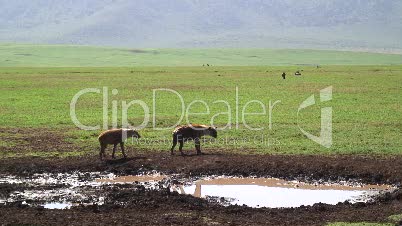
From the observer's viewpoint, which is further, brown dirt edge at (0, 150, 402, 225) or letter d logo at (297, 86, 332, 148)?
letter d logo at (297, 86, 332, 148)

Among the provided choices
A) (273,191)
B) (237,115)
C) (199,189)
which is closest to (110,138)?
(199,189)

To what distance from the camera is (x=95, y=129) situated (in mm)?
24922

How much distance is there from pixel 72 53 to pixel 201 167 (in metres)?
145

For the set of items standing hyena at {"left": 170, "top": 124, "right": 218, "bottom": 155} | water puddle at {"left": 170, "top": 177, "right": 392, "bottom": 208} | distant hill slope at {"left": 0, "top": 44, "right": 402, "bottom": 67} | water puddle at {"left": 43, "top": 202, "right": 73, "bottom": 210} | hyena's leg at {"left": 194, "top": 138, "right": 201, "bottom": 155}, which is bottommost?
water puddle at {"left": 43, "top": 202, "right": 73, "bottom": 210}

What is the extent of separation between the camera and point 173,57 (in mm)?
152125

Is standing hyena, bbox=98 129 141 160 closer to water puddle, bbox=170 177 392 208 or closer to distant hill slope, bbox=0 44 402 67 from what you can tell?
water puddle, bbox=170 177 392 208

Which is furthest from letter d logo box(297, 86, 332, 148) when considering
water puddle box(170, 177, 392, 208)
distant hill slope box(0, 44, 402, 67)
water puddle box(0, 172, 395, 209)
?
distant hill slope box(0, 44, 402, 67)

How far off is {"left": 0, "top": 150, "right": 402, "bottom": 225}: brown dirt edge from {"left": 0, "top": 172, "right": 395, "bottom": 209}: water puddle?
0.48 metres

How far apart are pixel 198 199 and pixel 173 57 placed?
455ft

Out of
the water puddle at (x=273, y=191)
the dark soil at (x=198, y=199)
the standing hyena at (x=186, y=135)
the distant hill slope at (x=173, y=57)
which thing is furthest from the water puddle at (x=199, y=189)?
the distant hill slope at (x=173, y=57)

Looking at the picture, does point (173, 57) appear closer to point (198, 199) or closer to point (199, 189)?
point (199, 189)

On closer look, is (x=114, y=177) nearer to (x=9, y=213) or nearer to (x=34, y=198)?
(x=34, y=198)

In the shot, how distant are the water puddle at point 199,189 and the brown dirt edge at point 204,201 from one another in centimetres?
48

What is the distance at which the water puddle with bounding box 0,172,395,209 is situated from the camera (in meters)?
14.7
